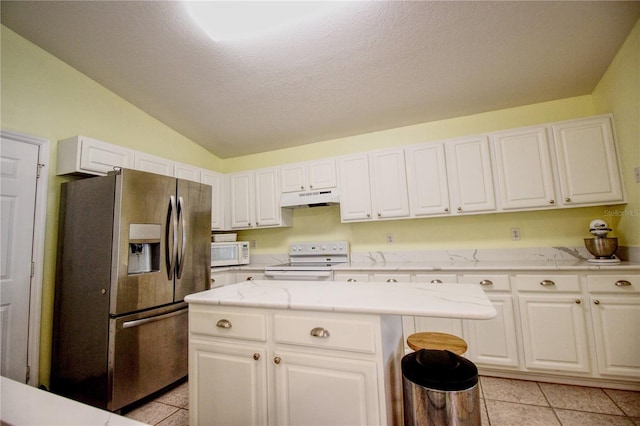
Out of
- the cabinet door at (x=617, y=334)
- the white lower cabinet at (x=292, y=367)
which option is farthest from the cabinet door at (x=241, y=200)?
the cabinet door at (x=617, y=334)

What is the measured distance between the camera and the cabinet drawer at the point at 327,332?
1.26m

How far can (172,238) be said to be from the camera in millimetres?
2469

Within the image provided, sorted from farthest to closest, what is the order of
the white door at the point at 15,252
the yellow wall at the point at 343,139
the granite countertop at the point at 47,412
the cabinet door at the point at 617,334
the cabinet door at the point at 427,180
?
the cabinet door at the point at 427,180 → the yellow wall at the point at 343,139 → the white door at the point at 15,252 → the cabinet door at the point at 617,334 → the granite countertop at the point at 47,412

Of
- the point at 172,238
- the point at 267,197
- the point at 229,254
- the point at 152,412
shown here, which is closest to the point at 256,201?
the point at 267,197

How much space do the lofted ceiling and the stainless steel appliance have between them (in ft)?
5.16

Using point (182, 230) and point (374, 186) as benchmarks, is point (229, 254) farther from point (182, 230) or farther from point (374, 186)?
point (374, 186)

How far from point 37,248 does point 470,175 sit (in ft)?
13.1

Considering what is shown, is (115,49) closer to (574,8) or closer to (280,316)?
(280,316)

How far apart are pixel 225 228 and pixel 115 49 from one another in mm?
2260

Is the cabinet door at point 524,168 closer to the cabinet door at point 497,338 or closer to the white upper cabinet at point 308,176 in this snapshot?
the cabinet door at point 497,338

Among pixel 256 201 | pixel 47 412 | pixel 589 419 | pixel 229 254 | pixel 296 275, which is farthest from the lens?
pixel 256 201

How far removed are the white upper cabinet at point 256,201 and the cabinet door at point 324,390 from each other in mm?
2459

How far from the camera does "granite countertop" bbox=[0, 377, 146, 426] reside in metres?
0.70

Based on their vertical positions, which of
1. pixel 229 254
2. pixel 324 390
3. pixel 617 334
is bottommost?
pixel 617 334
